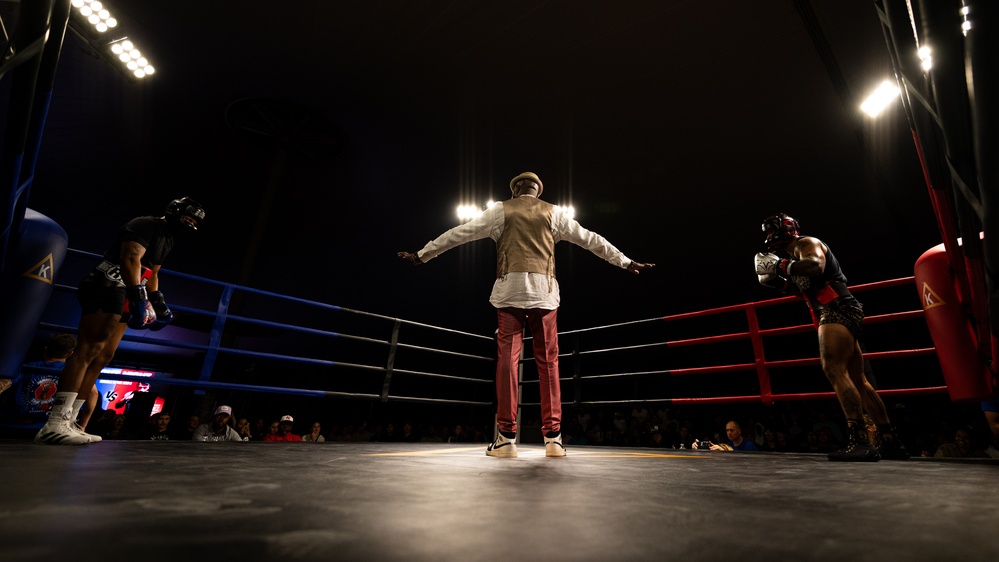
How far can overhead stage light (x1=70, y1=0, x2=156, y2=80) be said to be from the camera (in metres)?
5.34

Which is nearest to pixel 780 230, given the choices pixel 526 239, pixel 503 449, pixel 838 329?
pixel 838 329

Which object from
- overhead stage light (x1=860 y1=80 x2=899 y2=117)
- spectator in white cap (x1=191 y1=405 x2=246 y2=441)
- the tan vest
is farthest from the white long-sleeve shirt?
overhead stage light (x1=860 y1=80 x2=899 y2=117)

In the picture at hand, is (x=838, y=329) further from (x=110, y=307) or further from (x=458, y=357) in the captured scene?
(x=458, y=357)

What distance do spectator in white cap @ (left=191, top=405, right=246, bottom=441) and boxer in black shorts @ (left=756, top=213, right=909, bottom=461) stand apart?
541 centimetres

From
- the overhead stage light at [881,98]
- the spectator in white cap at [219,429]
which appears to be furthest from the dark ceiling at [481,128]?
the spectator in white cap at [219,429]

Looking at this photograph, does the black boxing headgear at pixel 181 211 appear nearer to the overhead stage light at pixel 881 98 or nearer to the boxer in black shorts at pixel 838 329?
the boxer in black shorts at pixel 838 329

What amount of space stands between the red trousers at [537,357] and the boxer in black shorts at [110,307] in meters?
1.97

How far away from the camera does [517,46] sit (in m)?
5.78

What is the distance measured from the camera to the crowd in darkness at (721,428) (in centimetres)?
618

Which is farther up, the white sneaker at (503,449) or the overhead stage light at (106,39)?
the overhead stage light at (106,39)

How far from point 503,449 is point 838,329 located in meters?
1.99

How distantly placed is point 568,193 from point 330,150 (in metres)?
4.63

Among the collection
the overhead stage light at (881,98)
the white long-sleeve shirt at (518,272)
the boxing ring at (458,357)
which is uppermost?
the overhead stage light at (881,98)

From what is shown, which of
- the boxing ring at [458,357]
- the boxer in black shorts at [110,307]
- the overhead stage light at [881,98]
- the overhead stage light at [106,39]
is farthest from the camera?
the boxing ring at [458,357]
